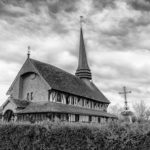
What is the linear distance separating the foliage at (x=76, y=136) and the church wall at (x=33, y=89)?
12.5 meters

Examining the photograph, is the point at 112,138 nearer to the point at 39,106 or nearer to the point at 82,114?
the point at 39,106

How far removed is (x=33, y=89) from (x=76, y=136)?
16.9m

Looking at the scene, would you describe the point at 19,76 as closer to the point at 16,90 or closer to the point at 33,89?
the point at 16,90

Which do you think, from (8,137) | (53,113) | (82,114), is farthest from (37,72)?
(8,137)

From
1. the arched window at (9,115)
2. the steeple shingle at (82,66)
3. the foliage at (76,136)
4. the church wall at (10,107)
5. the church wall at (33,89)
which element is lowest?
the foliage at (76,136)

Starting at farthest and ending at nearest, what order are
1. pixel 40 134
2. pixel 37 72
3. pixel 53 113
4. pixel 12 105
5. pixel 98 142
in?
pixel 37 72
pixel 12 105
pixel 53 113
pixel 40 134
pixel 98 142

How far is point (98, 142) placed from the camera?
408 inches

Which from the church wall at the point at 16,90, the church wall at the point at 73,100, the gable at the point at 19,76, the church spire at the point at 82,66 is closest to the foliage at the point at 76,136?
the church wall at the point at 73,100

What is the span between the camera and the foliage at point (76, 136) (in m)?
9.84

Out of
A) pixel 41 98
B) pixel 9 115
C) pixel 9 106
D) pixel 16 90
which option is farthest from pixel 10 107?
pixel 16 90

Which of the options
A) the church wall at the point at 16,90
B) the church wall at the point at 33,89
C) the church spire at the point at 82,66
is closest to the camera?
the church wall at the point at 33,89

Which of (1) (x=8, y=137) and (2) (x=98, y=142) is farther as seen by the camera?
(1) (x=8, y=137)

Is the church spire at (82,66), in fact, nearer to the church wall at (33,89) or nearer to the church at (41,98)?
the church at (41,98)

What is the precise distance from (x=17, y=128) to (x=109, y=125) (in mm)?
5690
